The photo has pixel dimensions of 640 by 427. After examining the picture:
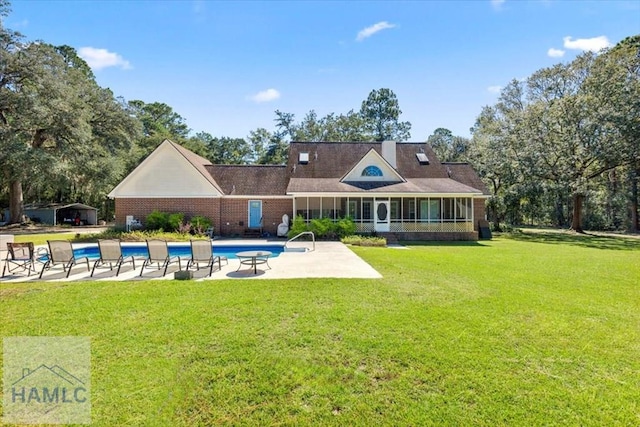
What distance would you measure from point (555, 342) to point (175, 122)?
2327 inches

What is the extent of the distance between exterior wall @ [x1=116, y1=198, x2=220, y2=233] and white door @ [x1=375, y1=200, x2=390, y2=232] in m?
10.7

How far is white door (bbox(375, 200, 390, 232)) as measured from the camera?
70.5 ft

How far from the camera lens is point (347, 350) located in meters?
4.70

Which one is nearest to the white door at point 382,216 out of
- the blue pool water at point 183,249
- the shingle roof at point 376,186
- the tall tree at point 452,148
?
the shingle roof at point 376,186

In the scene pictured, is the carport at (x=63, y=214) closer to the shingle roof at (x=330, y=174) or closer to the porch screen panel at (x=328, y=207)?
the shingle roof at (x=330, y=174)

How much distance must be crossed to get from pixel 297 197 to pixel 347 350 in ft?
60.4

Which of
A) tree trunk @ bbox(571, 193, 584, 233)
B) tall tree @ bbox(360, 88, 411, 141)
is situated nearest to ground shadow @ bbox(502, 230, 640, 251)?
tree trunk @ bbox(571, 193, 584, 233)

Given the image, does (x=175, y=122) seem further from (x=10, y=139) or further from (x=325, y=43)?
(x=325, y=43)

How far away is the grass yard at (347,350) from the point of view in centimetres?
350

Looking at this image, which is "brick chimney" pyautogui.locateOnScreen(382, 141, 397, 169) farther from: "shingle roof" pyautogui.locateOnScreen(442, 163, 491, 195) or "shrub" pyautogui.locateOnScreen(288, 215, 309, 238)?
"shrub" pyautogui.locateOnScreen(288, 215, 309, 238)

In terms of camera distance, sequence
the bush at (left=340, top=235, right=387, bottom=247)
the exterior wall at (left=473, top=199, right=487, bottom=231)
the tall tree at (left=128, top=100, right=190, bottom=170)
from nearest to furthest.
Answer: the bush at (left=340, top=235, right=387, bottom=247) → the exterior wall at (left=473, top=199, right=487, bottom=231) → the tall tree at (left=128, top=100, right=190, bottom=170)

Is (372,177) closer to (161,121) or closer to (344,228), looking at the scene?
(344,228)

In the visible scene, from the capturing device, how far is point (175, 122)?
54781mm

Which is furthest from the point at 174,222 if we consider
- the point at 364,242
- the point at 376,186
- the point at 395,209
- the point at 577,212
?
the point at 577,212
